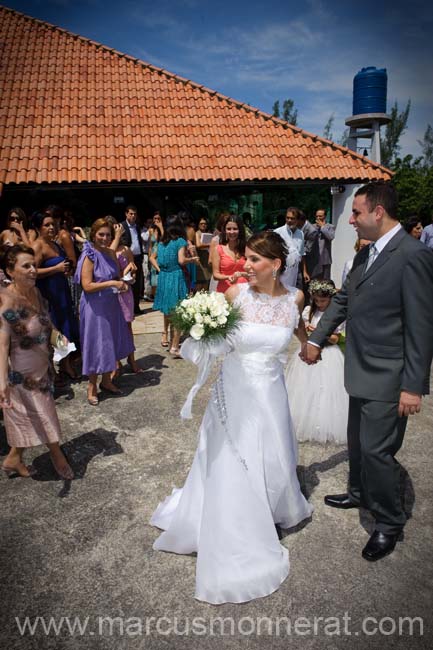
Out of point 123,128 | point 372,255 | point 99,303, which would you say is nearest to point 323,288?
point 372,255

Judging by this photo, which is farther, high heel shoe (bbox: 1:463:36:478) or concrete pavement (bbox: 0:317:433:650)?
high heel shoe (bbox: 1:463:36:478)

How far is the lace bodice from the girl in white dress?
1.47m

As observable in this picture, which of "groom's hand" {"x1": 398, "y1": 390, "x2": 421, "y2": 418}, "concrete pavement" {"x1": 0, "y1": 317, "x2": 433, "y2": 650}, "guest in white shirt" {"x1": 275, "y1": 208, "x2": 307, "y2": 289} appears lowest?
"concrete pavement" {"x1": 0, "y1": 317, "x2": 433, "y2": 650}

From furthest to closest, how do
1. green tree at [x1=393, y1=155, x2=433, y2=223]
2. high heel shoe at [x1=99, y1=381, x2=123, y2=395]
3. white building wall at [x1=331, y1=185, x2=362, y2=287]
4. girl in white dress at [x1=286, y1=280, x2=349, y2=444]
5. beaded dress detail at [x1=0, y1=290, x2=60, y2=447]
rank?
green tree at [x1=393, y1=155, x2=433, y2=223], white building wall at [x1=331, y1=185, x2=362, y2=287], high heel shoe at [x1=99, y1=381, x2=123, y2=395], girl in white dress at [x1=286, y1=280, x2=349, y2=444], beaded dress detail at [x1=0, y1=290, x2=60, y2=447]

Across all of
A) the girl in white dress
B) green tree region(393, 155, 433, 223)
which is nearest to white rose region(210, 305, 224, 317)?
the girl in white dress

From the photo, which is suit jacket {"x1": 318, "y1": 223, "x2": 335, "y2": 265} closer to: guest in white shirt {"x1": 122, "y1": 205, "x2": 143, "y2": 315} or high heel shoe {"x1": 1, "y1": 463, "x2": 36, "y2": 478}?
guest in white shirt {"x1": 122, "y1": 205, "x2": 143, "y2": 315}

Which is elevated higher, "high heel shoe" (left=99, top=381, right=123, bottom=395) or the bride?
the bride

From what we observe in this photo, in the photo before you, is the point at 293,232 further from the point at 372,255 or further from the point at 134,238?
the point at 372,255

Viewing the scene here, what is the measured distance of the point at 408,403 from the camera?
264 cm

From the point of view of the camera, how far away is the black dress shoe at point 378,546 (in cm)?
286

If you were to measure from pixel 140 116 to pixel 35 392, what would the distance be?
11299 mm

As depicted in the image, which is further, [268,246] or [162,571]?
[268,246]

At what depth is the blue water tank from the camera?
16.0 m

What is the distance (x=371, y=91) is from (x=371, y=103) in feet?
1.44
